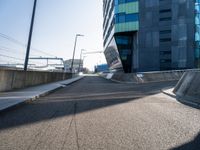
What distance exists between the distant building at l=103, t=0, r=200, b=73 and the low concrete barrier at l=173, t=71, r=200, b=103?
36501 mm

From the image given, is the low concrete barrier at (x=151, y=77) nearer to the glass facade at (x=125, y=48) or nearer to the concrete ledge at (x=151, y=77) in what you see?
the concrete ledge at (x=151, y=77)

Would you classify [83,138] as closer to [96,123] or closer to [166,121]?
[96,123]

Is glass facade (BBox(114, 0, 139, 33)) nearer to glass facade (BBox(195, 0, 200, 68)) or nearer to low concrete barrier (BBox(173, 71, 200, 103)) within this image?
glass facade (BBox(195, 0, 200, 68))

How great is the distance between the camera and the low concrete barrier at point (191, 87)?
11.4m

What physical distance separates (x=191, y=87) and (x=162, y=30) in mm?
40137

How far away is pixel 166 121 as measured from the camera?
7.04m

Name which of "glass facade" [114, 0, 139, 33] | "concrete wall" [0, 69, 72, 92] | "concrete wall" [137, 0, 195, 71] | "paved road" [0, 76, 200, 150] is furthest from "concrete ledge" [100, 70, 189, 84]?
"glass facade" [114, 0, 139, 33]

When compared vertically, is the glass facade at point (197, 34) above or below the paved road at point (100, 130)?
above

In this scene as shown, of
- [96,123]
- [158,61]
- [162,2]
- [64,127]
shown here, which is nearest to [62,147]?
[64,127]

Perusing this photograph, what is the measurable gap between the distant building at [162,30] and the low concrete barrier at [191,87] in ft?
120

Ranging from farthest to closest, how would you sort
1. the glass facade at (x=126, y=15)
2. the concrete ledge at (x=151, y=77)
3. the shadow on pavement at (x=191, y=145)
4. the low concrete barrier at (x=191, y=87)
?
1. the glass facade at (x=126, y=15)
2. the concrete ledge at (x=151, y=77)
3. the low concrete barrier at (x=191, y=87)
4. the shadow on pavement at (x=191, y=145)

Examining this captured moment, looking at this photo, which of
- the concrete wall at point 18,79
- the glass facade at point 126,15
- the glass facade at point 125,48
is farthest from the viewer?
the glass facade at point 125,48

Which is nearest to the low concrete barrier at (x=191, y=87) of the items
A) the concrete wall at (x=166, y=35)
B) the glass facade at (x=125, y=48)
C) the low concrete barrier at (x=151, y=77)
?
the low concrete barrier at (x=151, y=77)

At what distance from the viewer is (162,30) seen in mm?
50125
